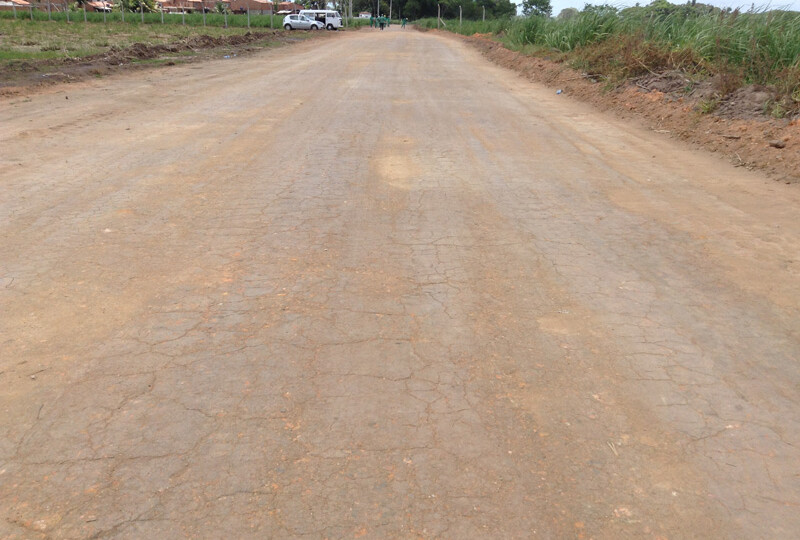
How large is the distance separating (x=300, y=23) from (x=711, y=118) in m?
52.1

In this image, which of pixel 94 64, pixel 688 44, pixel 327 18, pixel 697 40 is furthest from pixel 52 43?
pixel 327 18

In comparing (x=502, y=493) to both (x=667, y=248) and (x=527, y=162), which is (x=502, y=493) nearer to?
(x=667, y=248)

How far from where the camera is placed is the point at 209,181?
7.78 meters

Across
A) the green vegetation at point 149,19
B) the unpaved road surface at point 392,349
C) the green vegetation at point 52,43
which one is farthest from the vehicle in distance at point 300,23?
the unpaved road surface at point 392,349

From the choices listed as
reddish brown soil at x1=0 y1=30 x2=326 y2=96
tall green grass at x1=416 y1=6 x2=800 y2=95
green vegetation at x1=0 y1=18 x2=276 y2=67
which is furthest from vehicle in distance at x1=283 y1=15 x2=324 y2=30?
tall green grass at x1=416 y1=6 x2=800 y2=95

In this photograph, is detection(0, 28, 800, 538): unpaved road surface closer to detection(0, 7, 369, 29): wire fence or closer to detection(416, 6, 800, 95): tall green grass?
detection(416, 6, 800, 95): tall green grass

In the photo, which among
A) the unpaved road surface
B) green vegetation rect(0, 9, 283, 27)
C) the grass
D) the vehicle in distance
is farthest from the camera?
the vehicle in distance

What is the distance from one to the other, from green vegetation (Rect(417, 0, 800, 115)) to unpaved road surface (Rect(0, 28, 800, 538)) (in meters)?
4.22

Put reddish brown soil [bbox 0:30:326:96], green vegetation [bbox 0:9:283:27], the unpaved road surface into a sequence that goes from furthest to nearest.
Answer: green vegetation [bbox 0:9:283:27], reddish brown soil [bbox 0:30:326:96], the unpaved road surface

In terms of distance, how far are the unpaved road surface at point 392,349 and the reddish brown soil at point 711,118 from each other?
1.08 m

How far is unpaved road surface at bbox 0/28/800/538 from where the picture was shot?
2.96m

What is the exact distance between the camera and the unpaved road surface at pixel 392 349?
2.96m

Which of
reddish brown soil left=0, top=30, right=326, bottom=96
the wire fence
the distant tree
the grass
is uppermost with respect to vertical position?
the distant tree

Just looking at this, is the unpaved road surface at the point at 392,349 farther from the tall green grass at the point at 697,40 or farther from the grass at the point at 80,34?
the grass at the point at 80,34
